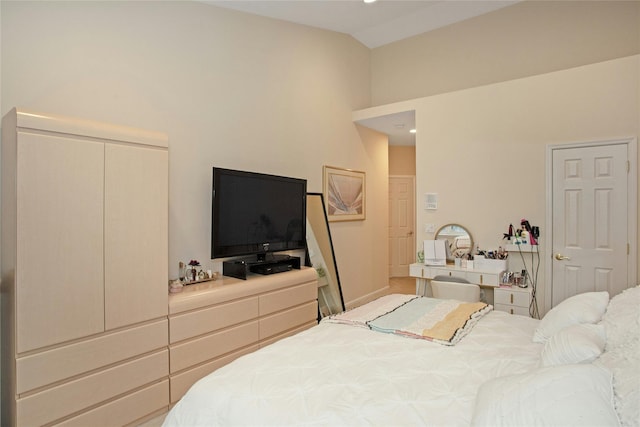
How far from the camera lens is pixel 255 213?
10.9 feet

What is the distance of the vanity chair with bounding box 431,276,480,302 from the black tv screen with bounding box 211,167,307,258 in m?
1.53

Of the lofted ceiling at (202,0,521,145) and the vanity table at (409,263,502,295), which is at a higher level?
the lofted ceiling at (202,0,521,145)

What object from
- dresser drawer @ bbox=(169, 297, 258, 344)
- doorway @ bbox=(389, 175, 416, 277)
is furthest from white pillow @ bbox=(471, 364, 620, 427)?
doorway @ bbox=(389, 175, 416, 277)

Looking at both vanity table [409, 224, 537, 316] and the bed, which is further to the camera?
vanity table [409, 224, 537, 316]

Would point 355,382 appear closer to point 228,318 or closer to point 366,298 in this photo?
point 228,318

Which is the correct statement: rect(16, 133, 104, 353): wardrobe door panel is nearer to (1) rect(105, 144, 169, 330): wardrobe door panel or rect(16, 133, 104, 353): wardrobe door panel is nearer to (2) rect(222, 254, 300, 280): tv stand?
(1) rect(105, 144, 169, 330): wardrobe door panel

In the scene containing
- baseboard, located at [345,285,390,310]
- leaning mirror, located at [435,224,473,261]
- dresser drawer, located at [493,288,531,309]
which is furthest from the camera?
baseboard, located at [345,285,390,310]

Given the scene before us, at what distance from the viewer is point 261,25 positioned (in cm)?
360

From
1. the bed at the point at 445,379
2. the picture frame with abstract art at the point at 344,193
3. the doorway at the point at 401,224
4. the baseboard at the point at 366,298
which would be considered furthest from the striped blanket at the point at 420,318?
the doorway at the point at 401,224

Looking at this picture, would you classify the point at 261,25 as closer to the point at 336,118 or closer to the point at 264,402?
the point at 336,118

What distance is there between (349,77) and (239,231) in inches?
114

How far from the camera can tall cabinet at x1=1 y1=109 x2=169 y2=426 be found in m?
1.80

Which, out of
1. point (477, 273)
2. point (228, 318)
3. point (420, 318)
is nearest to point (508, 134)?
point (477, 273)

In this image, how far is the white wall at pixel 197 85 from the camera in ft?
7.38
